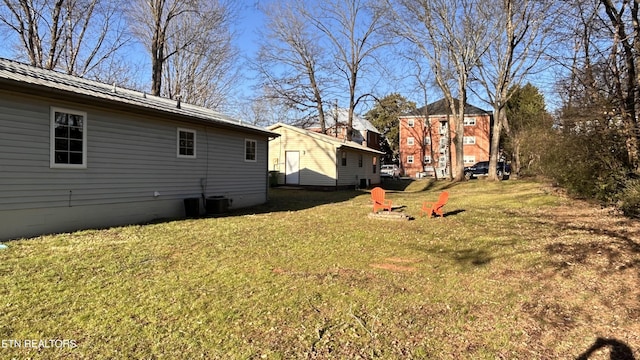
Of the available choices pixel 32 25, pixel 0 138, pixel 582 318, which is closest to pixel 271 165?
pixel 32 25

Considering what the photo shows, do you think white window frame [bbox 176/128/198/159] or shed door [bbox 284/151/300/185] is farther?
shed door [bbox 284/151/300/185]

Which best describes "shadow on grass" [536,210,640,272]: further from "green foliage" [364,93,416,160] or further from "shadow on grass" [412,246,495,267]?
"green foliage" [364,93,416,160]

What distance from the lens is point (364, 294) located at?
4.44 meters

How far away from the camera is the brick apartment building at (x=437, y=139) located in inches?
1727

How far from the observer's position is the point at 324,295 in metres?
4.38

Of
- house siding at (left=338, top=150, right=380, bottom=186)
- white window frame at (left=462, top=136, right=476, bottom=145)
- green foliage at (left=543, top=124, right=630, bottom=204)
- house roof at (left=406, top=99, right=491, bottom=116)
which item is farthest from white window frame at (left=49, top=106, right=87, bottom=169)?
white window frame at (left=462, top=136, right=476, bottom=145)

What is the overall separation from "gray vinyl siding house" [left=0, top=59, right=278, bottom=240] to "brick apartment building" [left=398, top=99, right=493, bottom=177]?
3639cm

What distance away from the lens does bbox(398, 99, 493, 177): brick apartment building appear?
144 feet

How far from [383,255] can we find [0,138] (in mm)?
7246

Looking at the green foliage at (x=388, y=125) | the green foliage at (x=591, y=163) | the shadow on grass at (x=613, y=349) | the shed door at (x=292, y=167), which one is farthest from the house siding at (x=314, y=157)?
the green foliage at (x=388, y=125)

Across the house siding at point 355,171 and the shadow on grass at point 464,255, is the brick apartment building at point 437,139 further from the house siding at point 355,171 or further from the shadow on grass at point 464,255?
the shadow on grass at point 464,255

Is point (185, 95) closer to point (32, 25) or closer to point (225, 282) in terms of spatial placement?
point (32, 25)

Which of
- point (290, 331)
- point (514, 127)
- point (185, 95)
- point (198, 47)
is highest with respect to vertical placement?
point (198, 47)

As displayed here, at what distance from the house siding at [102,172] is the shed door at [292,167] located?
11.0 meters
